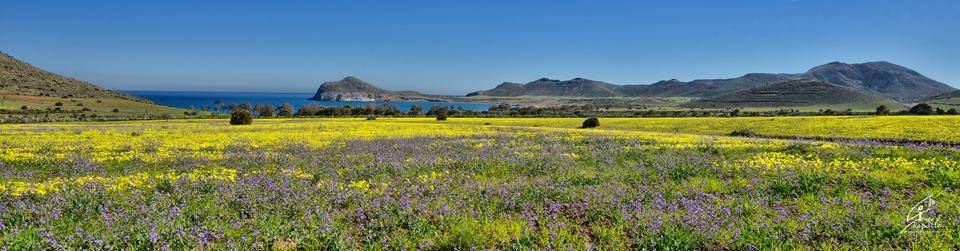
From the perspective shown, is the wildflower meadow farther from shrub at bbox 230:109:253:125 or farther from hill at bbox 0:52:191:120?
hill at bbox 0:52:191:120

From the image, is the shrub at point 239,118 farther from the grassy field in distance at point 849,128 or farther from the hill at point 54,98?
the hill at point 54,98

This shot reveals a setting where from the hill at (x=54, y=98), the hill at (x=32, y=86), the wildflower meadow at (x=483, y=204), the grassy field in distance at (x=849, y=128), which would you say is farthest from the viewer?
the hill at (x=32, y=86)

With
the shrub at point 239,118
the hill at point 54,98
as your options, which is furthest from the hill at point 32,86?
the shrub at point 239,118

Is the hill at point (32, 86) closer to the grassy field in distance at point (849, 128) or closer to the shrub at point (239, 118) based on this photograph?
the shrub at point (239, 118)

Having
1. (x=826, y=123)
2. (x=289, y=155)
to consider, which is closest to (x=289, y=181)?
(x=289, y=155)

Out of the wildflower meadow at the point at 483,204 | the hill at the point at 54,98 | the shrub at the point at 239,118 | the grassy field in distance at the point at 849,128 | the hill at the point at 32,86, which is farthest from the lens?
the hill at the point at 32,86

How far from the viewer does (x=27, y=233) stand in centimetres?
641

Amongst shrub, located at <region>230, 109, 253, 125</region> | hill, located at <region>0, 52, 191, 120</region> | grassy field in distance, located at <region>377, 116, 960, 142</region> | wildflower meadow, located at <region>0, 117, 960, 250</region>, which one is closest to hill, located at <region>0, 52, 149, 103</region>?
hill, located at <region>0, 52, 191, 120</region>

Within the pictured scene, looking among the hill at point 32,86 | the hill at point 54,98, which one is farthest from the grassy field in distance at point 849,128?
the hill at point 32,86

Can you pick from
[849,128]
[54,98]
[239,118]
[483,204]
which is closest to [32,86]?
[54,98]

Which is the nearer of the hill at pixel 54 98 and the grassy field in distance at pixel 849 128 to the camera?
the grassy field in distance at pixel 849 128

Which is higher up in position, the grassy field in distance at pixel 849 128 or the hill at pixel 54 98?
the grassy field in distance at pixel 849 128

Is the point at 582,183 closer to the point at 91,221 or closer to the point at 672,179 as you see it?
the point at 672,179

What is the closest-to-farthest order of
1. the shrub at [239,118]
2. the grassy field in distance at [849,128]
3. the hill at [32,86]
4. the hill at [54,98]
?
the grassy field in distance at [849,128], the shrub at [239,118], the hill at [54,98], the hill at [32,86]
